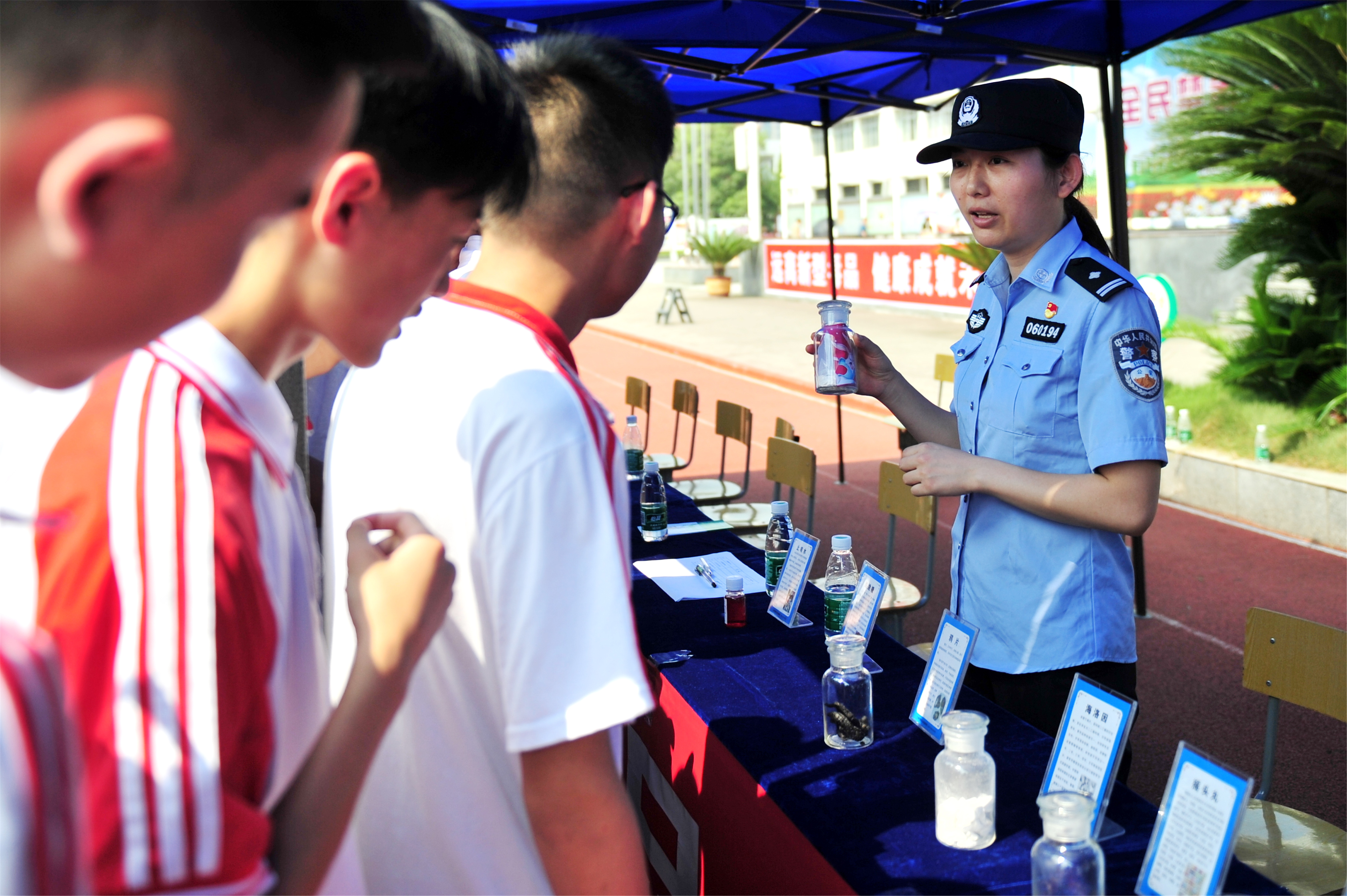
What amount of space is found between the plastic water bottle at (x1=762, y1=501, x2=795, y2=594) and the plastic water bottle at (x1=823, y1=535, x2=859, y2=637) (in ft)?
0.93

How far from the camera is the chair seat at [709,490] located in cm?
545

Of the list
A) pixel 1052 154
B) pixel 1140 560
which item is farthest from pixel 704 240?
pixel 1052 154

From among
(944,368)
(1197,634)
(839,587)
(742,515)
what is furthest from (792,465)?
(944,368)

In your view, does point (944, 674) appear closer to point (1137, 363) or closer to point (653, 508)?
point (1137, 363)

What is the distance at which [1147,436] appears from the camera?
75.0 inches

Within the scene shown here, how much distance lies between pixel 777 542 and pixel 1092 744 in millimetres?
1515

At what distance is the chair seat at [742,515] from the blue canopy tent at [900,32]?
1.70m

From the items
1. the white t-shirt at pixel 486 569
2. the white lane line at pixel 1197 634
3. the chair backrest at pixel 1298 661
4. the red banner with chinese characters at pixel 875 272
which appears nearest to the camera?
the white t-shirt at pixel 486 569

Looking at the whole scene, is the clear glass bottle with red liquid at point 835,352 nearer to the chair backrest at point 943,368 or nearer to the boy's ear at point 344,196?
the boy's ear at point 344,196

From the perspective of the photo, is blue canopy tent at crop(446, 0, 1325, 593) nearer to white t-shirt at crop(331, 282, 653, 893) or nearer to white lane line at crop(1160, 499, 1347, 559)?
white lane line at crop(1160, 499, 1347, 559)

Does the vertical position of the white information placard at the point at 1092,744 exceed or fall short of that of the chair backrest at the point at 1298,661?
it exceeds it

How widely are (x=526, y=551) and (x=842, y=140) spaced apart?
48.4m

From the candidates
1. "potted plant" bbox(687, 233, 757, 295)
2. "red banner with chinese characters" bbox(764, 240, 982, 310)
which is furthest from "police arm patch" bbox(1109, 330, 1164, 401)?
"potted plant" bbox(687, 233, 757, 295)

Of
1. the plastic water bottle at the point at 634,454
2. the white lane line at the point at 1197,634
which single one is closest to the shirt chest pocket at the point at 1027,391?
the plastic water bottle at the point at 634,454
